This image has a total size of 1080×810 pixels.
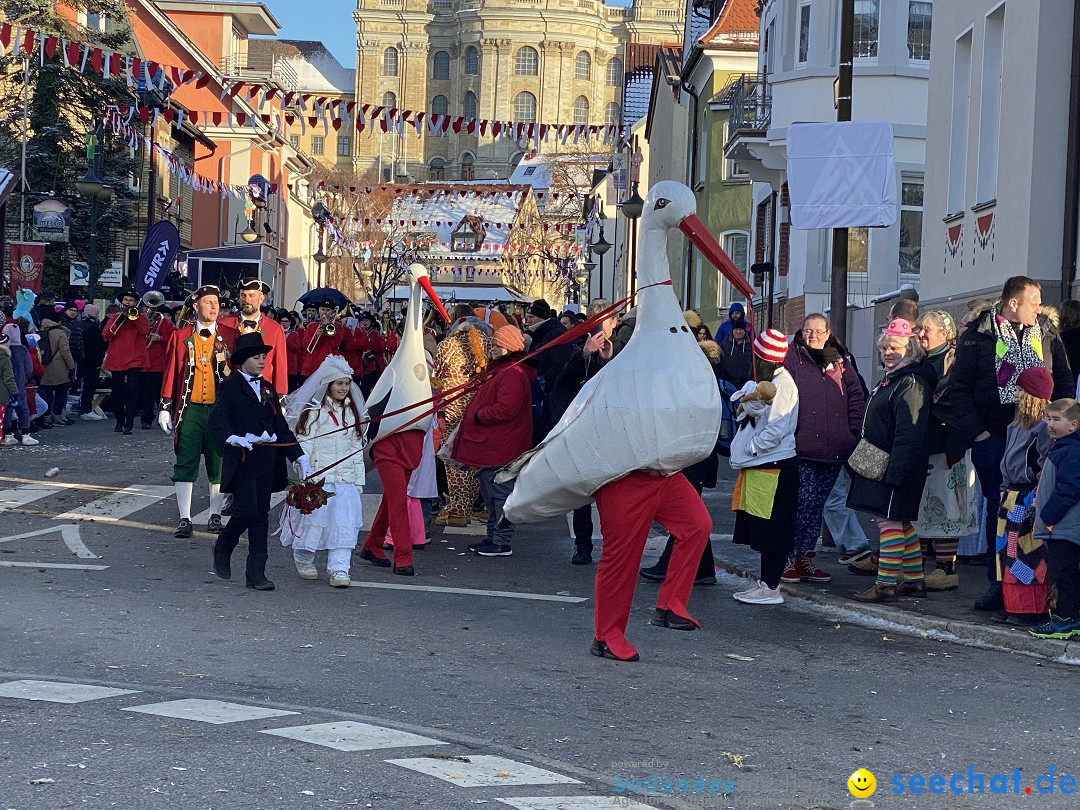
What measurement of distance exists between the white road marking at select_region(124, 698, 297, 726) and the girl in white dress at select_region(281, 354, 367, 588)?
344 cm

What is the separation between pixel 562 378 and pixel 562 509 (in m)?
3.77

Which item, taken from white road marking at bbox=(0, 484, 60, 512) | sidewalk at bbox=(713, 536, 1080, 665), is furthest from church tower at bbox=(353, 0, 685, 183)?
sidewalk at bbox=(713, 536, 1080, 665)

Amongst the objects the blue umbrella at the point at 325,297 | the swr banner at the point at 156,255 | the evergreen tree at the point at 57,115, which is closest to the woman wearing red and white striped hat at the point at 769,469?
the blue umbrella at the point at 325,297

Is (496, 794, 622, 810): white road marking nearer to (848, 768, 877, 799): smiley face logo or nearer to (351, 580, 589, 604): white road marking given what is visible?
(848, 768, 877, 799): smiley face logo

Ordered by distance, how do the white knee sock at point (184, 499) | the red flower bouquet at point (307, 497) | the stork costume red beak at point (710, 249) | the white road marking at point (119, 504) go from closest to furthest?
1. the stork costume red beak at point (710, 249)
2. the red flower bouquet at point (307, 497)
3. the white knee sock at point (184, 499)
4. the white road marking at point (119, 504)

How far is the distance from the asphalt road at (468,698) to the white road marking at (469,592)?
0.15 ft

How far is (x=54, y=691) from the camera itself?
6500mm

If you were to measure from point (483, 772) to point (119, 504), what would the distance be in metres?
9.07

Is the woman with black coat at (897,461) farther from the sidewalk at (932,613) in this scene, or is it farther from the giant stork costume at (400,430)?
the giant stork costume at (400,430)

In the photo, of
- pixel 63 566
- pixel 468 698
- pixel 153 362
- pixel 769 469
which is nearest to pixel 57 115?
pixel 153 362

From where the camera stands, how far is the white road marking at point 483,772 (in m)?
5.39

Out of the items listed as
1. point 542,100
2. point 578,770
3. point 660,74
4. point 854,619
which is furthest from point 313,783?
point 542,100

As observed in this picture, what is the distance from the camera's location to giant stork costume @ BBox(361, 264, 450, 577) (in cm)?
1056

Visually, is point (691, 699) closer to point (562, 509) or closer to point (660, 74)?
point (562, 509)
